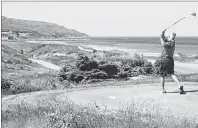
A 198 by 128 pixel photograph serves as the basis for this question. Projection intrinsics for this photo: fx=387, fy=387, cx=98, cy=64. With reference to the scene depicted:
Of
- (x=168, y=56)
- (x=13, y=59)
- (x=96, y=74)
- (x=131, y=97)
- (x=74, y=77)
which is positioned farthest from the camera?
(x=13, y=59)

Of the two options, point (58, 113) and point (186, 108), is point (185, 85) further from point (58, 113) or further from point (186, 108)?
point (58, 113)

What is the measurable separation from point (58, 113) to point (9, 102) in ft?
15.9

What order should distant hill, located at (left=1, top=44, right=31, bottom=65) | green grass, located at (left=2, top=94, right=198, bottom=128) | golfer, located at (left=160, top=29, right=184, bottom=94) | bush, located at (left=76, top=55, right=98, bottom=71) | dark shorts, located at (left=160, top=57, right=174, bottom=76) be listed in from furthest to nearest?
distant hill, located at (left=1, top=44, right=31, bottom=65), bush, located at (left=76, top=55, right=98, bottom=71), dark shorts, located at (left=160, top=57, right=174, bottom=76), golfer, located at (left=160, top=29, right=184, bottom=94), green grass, located at (left=2, top=94, right=198, bottom=128)

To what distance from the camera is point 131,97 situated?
12.6 meters

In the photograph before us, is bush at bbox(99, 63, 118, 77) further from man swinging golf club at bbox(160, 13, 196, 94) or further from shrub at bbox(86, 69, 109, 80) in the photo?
man swinging golf club at bbox(160, 13, 196, 94)

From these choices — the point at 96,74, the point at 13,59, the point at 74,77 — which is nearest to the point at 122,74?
the point at 96,74

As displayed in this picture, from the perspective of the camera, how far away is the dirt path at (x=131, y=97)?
11058 mm

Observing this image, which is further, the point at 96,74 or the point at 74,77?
the point at 96,74

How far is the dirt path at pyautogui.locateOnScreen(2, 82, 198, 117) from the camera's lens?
1106 centimetres

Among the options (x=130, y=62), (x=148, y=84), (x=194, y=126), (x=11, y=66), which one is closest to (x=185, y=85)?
(x=148, y=84)

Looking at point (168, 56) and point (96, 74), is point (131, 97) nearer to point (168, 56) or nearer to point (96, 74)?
point (168, 56)

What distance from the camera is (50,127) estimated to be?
8.62 meters

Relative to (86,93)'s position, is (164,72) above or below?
above

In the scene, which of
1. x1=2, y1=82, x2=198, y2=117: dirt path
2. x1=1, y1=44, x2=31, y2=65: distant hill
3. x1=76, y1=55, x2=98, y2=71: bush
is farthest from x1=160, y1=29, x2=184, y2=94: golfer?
x1=1, y1=44, x2=31, y2=65: distant hill
